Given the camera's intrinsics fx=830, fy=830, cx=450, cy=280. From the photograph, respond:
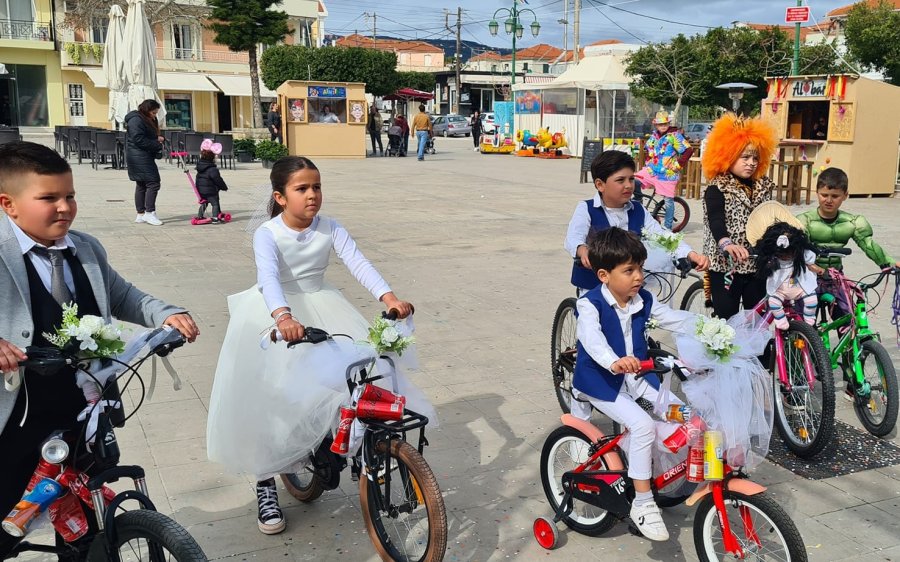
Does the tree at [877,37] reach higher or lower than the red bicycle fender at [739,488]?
higher

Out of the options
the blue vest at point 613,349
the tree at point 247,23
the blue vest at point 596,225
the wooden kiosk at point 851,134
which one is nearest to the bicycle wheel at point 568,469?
the blue vest at point 613,349

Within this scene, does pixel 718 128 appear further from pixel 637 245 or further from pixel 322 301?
pixel 322 301

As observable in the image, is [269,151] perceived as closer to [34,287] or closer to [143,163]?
[143,163]

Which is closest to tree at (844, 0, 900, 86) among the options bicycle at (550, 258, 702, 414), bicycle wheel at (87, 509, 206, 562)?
bicycle at (550, 258, 702, 414)

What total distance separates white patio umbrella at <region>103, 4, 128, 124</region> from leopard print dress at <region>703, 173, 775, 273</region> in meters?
17.9

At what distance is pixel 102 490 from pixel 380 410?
1.06 metres

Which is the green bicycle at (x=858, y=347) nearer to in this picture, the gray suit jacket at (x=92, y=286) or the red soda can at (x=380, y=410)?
the red soda can at (x=380, y=410)

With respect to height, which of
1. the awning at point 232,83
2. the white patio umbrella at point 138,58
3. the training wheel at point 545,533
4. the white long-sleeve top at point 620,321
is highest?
the awning at point 232,83

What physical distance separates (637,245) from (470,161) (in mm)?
24457

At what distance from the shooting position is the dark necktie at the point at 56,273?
2.81 metres

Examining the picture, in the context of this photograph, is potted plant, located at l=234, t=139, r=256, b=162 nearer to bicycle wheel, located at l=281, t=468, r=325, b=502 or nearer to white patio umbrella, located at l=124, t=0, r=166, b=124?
white patio umbrella, located at l=124, t=0, r=166, b=124

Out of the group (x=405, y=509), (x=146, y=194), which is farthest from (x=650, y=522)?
(x=146, y=194)

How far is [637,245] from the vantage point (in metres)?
3.61

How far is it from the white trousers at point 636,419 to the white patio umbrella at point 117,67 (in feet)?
62.4
